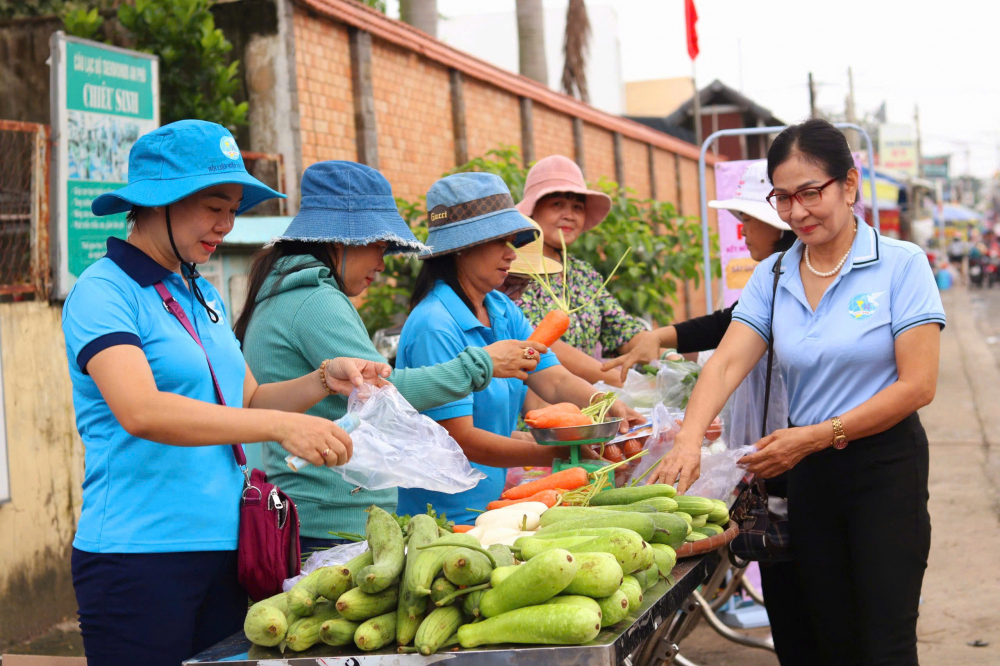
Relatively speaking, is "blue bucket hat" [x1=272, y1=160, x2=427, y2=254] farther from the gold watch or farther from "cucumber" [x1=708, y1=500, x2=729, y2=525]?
the gold watch

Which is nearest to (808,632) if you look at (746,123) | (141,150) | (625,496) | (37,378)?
(625,496)

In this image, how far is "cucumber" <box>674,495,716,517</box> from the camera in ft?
8.77

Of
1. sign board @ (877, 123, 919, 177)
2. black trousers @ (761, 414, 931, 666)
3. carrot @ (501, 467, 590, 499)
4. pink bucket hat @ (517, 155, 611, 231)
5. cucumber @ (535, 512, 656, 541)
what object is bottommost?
black trousers @ (761, 414, 931, 666)

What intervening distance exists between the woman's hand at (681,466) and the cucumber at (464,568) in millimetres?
1044

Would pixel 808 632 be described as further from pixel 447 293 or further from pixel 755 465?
pixel 447 293

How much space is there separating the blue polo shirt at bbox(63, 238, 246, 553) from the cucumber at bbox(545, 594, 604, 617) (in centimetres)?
82

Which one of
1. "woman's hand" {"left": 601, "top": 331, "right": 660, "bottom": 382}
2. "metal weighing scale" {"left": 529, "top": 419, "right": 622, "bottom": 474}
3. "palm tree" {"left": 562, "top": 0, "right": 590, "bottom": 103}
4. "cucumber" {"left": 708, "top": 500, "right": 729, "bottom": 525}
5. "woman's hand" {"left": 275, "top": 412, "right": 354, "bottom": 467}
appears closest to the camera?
"woman's hand" {"left": 275, "top": 412, "right": 354, "bottom": 467}

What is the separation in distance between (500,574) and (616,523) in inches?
18.2

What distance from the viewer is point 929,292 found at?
9.32 feet

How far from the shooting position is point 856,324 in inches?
113

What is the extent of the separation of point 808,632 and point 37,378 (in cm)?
426

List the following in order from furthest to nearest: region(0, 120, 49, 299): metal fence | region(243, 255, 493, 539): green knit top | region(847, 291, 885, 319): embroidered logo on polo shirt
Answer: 1. region(0, 120, 49, 299): metal fence
2. region(847, 291, 885, 319): embroidered logo on polo shirt
3. region(243, 255, 493, 539): green knit top

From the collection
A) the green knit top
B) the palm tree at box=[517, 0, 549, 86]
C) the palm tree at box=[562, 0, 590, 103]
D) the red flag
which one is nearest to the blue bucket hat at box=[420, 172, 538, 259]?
the green knit top

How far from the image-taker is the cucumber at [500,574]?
1993 mm
